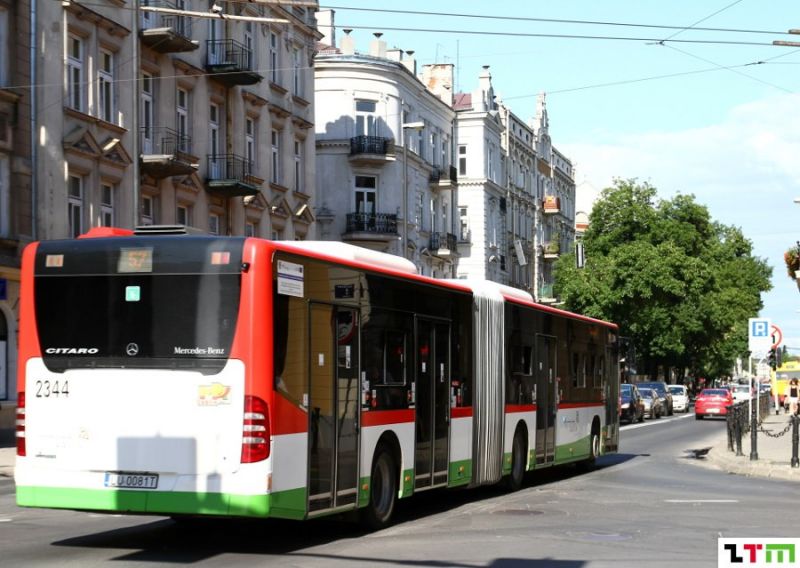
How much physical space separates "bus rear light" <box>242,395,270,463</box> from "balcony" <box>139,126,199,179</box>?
26.1 meters

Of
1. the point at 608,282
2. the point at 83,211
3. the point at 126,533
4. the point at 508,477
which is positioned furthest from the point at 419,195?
the point at 126,533

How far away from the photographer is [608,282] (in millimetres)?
77938

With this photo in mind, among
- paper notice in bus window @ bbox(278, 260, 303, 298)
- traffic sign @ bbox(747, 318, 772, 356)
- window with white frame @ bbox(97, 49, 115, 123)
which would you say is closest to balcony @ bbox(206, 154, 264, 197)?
window with white frame @ bbox(97, 49, 115, 123)

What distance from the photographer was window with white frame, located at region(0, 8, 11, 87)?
31719 mm

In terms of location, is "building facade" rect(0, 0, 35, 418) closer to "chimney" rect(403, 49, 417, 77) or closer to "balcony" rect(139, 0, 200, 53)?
"balcony" rect(139, 0, 200, 53)

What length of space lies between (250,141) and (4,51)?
14.4 meters

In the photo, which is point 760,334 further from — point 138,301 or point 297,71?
point 297,71

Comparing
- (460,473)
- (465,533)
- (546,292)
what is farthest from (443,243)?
(465,533)

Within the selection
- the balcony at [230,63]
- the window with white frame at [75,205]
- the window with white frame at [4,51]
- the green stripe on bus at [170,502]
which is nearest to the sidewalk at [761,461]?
the green stripe on bus at [170,502]

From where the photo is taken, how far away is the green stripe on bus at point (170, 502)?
11992 millimetres

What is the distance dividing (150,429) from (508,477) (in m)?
9.13

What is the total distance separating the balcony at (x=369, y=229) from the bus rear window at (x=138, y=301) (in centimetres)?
4635

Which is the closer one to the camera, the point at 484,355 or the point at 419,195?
the point at 484,355

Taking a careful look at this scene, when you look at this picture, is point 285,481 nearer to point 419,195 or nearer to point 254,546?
point 254,546
